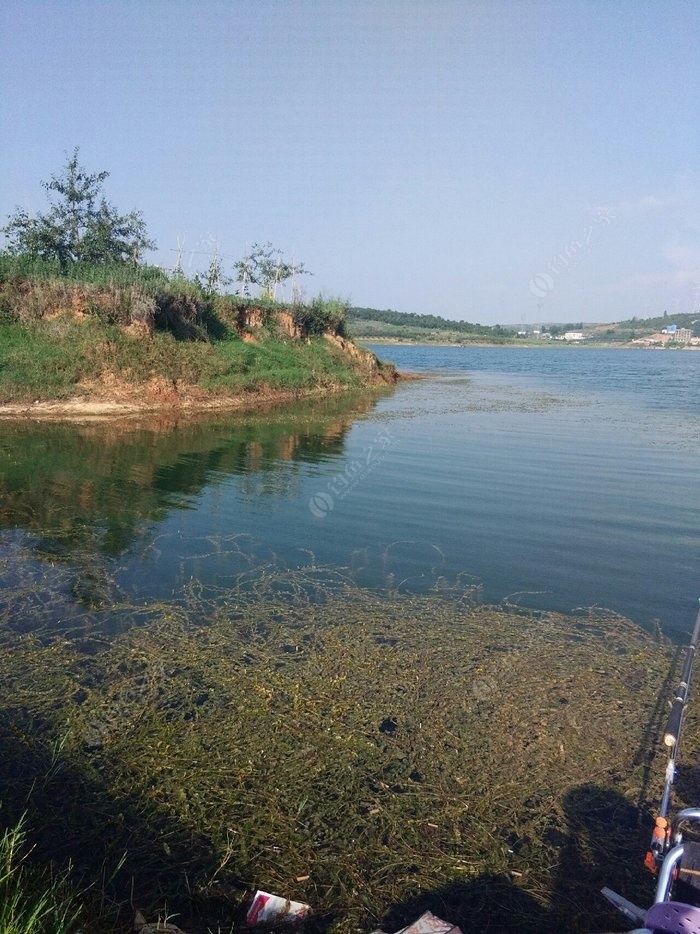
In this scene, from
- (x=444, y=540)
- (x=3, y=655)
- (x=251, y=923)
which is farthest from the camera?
(x=444, y=540)

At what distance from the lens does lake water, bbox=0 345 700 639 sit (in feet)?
24.5

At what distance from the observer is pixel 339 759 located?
14.3 ft

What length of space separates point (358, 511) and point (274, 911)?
7459mm

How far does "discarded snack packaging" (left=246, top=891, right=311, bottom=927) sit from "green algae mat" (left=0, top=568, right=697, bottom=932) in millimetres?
94

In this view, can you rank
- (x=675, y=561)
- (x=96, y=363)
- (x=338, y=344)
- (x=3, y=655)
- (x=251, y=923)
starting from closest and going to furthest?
(x=251, y=923)
(x=3, y=655)
(x=675, y=561)
(x=96, y=363)
(x=338, y=344)

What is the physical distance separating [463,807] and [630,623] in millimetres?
3431

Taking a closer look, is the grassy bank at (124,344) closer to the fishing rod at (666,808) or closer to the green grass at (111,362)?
the green grass at (111,362)

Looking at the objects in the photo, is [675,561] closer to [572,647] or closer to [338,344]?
[572,647]

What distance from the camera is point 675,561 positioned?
838 cm

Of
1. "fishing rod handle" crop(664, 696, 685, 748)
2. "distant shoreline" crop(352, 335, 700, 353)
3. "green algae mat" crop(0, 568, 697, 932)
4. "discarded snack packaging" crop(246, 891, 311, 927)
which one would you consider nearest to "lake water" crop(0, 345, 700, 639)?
"green algae mat" crop(0, 568, 697, 932)

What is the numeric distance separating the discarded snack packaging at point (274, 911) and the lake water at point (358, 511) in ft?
11.8

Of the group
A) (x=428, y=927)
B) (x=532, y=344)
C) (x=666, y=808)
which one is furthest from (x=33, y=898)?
(x=532, y=344)

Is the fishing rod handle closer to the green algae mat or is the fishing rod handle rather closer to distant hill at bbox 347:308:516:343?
the green algae mat

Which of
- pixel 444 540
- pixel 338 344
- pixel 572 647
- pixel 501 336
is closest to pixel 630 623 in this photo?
pixel 572 647
